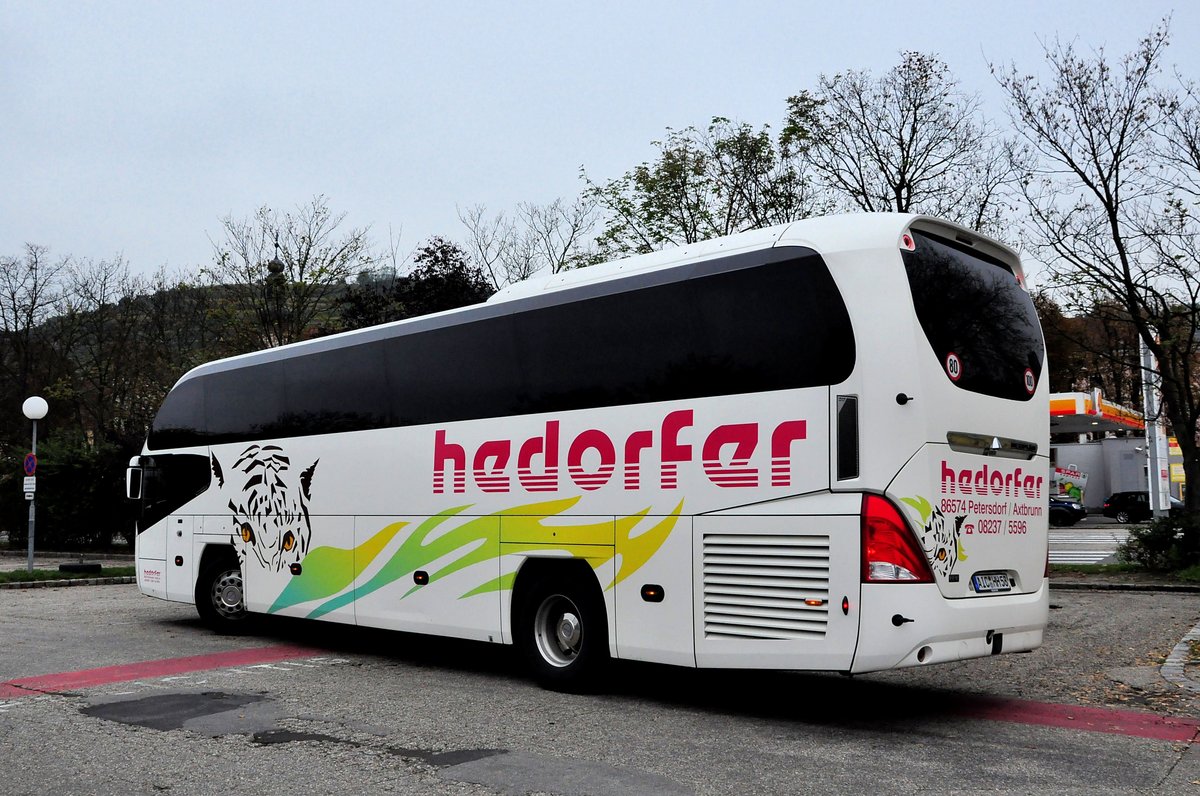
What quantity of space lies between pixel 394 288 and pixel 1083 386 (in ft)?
168

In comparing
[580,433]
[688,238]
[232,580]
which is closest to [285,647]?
[232,580]

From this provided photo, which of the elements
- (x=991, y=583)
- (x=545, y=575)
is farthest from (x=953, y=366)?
(x=545, y=575)

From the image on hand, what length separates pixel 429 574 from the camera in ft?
35.9

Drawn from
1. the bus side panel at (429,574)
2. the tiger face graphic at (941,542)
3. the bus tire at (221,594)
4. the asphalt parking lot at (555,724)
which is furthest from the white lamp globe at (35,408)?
the tiger face graphic at (941,542)

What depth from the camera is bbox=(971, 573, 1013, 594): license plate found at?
806cm

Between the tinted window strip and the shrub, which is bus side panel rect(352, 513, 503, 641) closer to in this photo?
the tinted window strip

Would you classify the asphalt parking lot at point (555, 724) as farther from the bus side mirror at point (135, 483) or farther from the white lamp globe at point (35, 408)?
the white lamp globe at point (35, 408)

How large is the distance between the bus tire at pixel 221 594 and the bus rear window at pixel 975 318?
919 cm

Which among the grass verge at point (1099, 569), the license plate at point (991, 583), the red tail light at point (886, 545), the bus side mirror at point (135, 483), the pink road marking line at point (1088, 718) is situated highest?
the bus side mirror at point (135, 483)

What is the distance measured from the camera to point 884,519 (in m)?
7.55

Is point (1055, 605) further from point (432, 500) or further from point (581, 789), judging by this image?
point (581, 789)

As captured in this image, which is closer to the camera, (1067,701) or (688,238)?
(1067,701)

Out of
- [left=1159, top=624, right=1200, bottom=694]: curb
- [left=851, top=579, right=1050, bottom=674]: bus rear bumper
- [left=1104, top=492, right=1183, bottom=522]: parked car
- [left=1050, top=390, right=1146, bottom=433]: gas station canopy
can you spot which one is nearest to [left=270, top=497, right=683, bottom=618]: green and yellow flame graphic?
[left=851, top=579, right=1050, bottom=674]: bus rear bumper

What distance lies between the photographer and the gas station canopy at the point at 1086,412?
52375 mm
